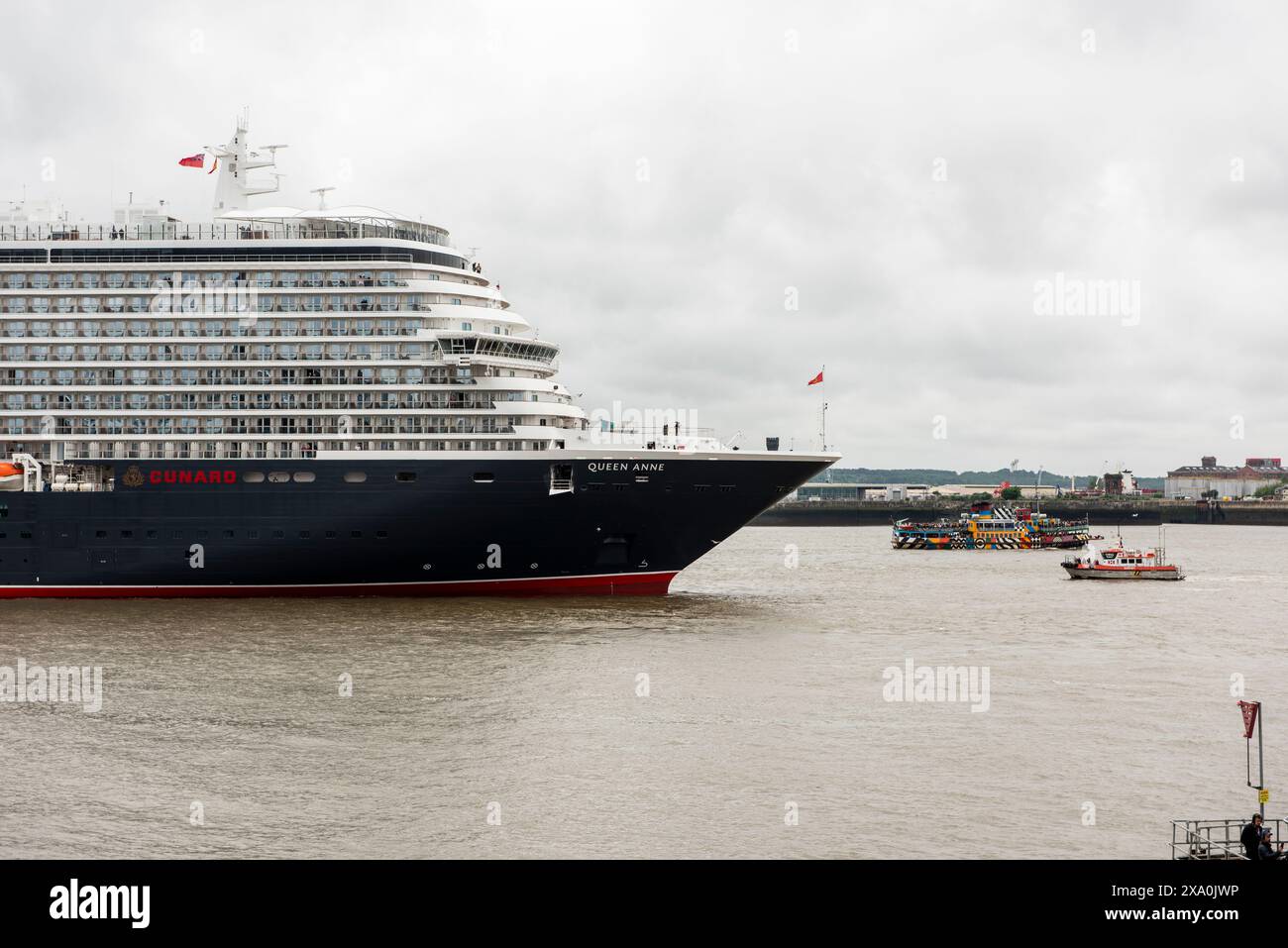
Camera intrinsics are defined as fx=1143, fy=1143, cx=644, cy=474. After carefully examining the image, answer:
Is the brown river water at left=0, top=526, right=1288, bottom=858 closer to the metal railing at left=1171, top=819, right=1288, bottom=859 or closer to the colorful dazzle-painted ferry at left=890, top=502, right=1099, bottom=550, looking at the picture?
the metal railing at left=1171, top=819, right=1288, bottom=859

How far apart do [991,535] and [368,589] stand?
94115 mm

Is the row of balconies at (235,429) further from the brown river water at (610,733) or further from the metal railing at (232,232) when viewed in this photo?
the metal railing at (232,232)

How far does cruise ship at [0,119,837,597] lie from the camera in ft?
160

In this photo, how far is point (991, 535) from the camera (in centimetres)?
12838

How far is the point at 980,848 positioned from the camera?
723 inches

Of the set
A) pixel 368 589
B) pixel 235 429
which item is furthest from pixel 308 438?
pixel 368 589

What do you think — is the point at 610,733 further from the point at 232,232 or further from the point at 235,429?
the point at 232,232

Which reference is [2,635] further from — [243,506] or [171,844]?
[171,844]

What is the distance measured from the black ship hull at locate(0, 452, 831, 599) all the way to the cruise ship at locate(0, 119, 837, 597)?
91 millimetres

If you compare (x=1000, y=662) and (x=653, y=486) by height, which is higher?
(x=653, y=486)

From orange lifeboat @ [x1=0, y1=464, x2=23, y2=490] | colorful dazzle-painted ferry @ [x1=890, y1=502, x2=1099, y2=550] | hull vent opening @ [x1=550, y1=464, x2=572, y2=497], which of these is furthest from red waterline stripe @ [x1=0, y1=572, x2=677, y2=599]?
colorful dazzle-painted ferry @ [x1=890, y1=502, x2=1099, y2=550]
